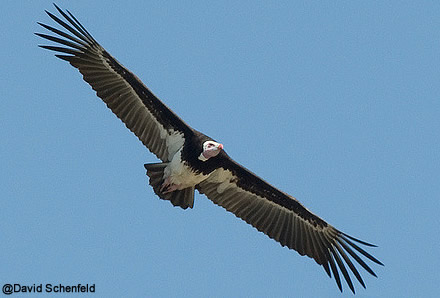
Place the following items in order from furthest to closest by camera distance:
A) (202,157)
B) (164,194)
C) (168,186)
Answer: (164,194) < (168,186) < (202,157)

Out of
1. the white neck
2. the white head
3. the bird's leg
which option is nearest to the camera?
the white head

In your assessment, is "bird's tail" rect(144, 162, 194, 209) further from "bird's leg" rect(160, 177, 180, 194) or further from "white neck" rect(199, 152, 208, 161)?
"white neck" rect(199, 152, 208, 161)

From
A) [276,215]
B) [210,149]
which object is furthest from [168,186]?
[276,215]

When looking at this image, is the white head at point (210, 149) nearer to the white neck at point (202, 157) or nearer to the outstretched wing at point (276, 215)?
the white neck at point (202, 157)

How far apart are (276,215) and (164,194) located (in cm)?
258

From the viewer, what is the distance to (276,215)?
1892cm

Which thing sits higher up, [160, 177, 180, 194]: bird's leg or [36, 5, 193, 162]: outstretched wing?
[36, 5, 193, 162]: outstretched wing

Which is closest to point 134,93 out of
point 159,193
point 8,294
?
point 159,193

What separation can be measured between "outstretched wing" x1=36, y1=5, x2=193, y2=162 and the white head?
654 mm

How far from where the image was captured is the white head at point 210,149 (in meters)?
17.2

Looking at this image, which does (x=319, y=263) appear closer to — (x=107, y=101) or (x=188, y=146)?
(x=188, y=146)

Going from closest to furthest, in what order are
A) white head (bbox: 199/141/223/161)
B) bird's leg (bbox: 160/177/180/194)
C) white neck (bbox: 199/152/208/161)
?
white head (bbox: 199/141/223/161)
white neck (bbox: 199/152/208/161)
bird's leg (bbox: 160/177/180/194)

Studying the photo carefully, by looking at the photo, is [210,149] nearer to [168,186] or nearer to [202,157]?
[202,157]

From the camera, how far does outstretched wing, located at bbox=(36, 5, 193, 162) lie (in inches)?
698
